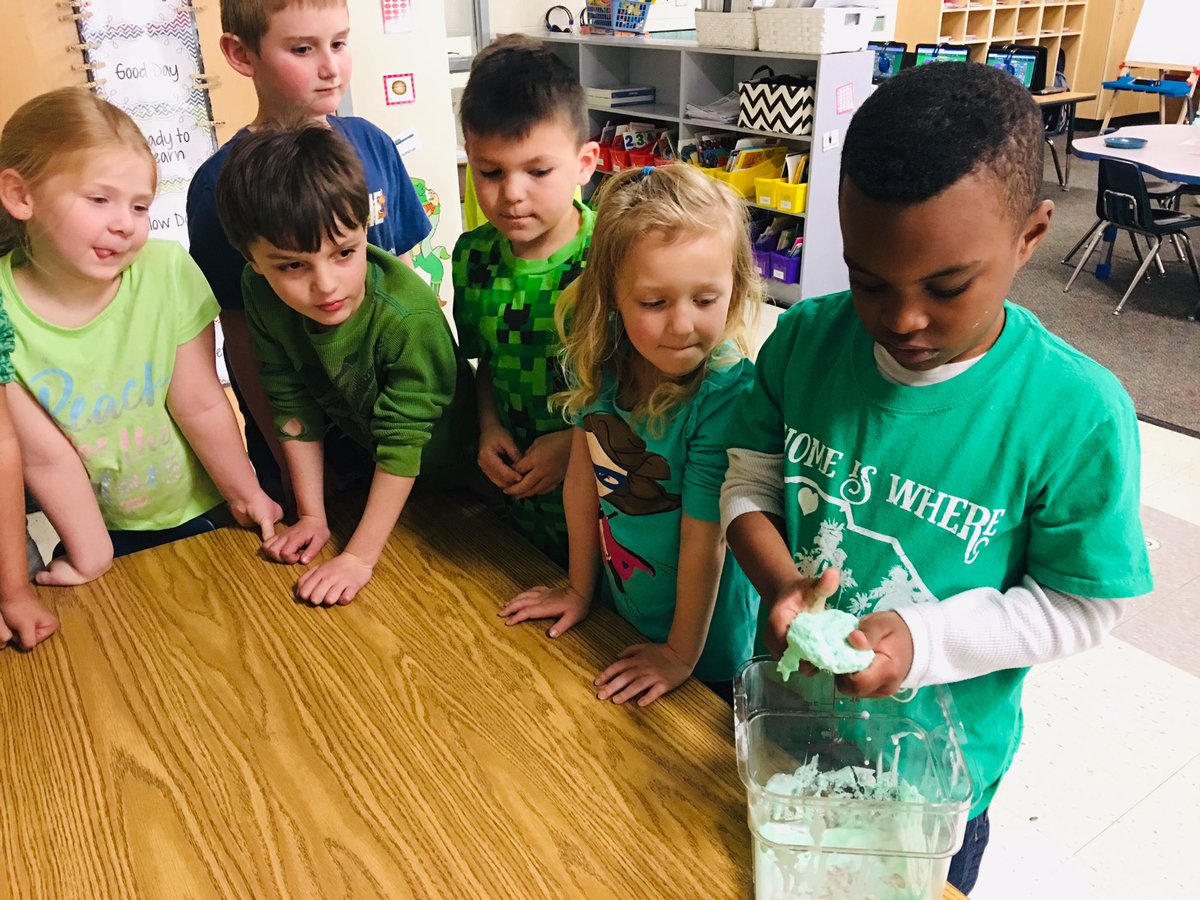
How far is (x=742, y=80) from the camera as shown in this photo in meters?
5.29

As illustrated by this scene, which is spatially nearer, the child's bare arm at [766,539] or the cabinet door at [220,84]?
the child's bare arm at [766,539]

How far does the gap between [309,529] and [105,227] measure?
0.48 meters

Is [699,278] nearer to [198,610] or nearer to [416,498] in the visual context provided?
[416,498]

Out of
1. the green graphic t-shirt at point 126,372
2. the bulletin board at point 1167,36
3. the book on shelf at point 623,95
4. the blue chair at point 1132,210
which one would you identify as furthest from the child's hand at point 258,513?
the bulletin board at point 1167,36

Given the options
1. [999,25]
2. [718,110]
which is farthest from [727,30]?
[999,25]

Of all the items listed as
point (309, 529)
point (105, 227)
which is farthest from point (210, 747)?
point (105, 227)

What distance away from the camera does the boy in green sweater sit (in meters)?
1.17

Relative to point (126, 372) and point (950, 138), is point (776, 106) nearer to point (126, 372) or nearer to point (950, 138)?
point (126, 372)

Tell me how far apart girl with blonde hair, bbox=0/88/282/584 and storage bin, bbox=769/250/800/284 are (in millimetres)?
4005

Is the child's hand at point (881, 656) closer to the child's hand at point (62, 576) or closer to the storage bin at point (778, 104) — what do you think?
the child's hand at point (62, 576)

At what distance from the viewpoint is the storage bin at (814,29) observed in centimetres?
435

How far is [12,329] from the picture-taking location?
3.86ft

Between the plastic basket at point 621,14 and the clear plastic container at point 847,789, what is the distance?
555 centimetres

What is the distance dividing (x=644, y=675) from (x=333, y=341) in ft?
2.08
